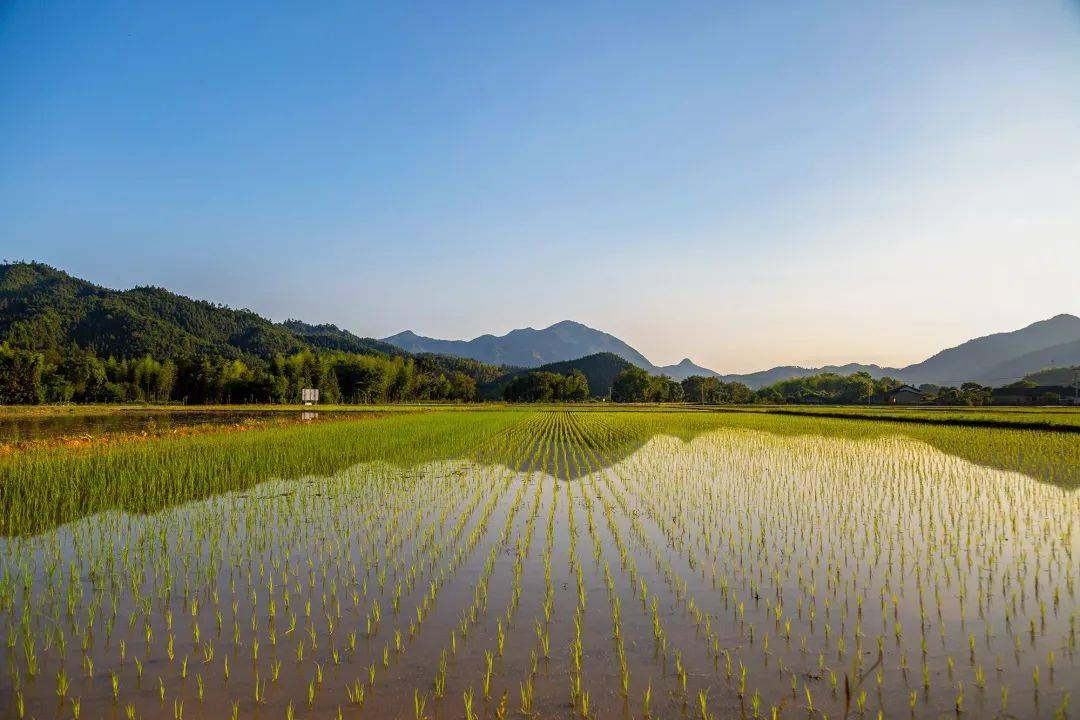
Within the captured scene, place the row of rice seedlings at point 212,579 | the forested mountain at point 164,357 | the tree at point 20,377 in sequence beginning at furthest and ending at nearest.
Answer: the forested mountain at point 164,357
the tree at point 20,377
the row of rice seedlings at point 212,579

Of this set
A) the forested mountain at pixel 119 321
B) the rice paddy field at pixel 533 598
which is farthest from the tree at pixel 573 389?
the rice paddy field at pixel 533 598

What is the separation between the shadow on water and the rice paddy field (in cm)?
17

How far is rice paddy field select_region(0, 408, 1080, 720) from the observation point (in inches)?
145

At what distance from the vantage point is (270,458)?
1509 centimetres

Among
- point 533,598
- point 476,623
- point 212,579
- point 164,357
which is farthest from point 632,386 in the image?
point 476,623

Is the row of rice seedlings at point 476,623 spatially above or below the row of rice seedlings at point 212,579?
below

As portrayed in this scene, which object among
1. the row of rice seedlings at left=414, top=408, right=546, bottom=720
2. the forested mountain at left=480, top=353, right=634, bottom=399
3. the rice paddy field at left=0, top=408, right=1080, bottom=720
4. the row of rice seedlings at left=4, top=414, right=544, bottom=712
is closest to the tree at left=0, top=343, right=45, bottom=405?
the rice paddy field at left=0, top=408, right=1080, bottom=720

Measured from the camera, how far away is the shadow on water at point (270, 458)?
9742 mm

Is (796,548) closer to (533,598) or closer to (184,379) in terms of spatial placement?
(533,598)

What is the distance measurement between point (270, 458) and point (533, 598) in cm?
1197

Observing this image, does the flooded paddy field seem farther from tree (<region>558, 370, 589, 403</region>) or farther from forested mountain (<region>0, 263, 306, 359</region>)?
tree (<region>558, 370, 589, 403</region>)

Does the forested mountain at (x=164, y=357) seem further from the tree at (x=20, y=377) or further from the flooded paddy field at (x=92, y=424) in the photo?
the flooded paddy field at (x=92, y=424)

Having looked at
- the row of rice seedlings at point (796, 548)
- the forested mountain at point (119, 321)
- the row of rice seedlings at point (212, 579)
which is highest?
the forested mountain at point (119, 321)

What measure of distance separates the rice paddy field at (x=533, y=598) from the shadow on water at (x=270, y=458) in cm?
17
